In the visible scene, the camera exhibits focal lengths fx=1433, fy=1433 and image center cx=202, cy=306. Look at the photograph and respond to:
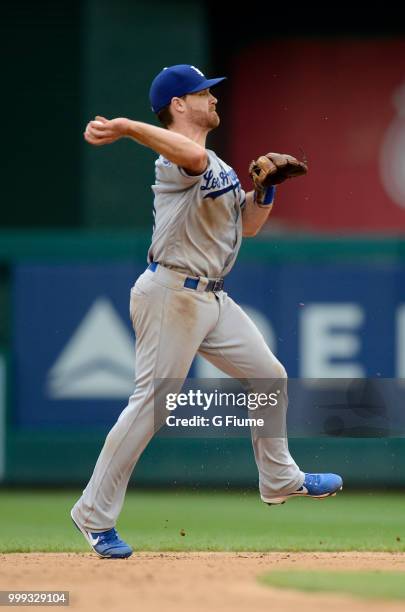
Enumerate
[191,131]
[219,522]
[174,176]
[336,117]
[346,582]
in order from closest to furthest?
[346,582], [174,176], [191,131], [219,522], [336,117]

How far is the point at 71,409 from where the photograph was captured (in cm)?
904

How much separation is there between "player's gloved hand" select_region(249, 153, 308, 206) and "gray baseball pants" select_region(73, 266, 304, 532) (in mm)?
472

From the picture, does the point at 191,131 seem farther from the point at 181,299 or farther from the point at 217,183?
the point at 181,299

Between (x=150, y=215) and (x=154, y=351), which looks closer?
(x=154, y=351)

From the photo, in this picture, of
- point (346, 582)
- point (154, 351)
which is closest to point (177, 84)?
point (154, 351)

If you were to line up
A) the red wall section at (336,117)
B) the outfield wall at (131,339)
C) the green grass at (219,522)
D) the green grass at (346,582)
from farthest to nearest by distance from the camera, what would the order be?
the red wall section at (336,117)
the outfield wall at (131,339)
the green grass at (219,522)
the green grass at (346,582)

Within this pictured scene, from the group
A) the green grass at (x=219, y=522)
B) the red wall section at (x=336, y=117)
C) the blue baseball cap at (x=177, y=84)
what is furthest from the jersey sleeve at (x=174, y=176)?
the red wall section at (x=336, y=117)

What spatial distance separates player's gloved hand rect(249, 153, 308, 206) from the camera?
5.71 m

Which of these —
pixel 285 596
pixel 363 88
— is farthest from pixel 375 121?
pixel 285 596

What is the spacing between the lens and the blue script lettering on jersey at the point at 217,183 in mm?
5551

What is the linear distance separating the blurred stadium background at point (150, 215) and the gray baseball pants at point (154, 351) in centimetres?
314

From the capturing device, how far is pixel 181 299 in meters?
5.56

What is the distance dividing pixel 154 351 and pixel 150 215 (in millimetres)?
6522

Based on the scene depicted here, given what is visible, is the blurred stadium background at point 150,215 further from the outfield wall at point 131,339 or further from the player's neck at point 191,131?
the player's neck at point 191,131
